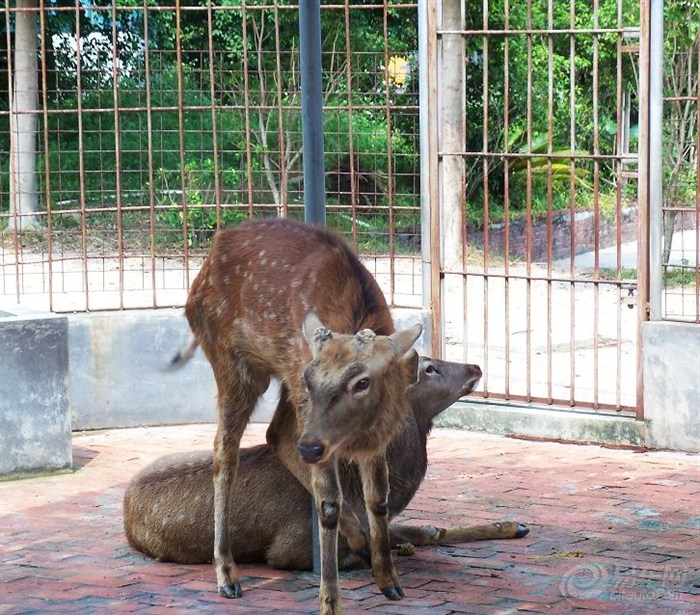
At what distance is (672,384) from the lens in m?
9.06

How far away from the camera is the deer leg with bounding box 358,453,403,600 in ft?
20.7

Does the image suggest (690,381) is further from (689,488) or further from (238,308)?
(238,308)

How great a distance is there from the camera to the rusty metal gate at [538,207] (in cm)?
940

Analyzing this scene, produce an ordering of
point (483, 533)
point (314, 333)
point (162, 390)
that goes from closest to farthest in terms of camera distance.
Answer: point (314, 333) < point (483, 533) < point (162, 390)

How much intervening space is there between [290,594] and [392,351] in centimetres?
137

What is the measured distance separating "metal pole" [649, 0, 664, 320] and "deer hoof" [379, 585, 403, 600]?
3684 millimetres

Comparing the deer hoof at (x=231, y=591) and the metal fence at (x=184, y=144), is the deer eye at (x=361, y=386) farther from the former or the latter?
the metal fence at (x=184, y=144)

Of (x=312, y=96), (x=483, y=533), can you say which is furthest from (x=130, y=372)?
(x=312, y=96)

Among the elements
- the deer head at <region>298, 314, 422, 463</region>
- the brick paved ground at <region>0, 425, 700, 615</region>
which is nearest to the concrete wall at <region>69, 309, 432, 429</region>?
the brick paved ground at <region>0, 425, 700, 615</region>

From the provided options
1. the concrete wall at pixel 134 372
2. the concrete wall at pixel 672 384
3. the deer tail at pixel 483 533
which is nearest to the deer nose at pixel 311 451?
the deer tail at pixel 483 533

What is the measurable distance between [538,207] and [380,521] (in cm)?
1603

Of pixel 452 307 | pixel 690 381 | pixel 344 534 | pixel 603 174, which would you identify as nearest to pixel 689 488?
→ pixel 690 381
